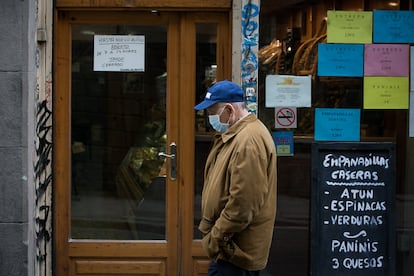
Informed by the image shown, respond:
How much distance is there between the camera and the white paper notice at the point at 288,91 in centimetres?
578

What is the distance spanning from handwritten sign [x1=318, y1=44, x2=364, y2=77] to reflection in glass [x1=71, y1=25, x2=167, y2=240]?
1.26m

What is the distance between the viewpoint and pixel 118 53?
577 cm

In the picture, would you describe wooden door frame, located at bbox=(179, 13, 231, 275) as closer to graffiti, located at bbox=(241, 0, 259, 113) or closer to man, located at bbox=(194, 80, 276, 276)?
graffiti, located at bbox=(241, 0, 259, 113)

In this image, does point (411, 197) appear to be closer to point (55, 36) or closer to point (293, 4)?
point (293, 4)

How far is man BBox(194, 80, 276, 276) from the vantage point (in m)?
3.96

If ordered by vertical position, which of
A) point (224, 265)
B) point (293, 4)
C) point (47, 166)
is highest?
point (293, 4)

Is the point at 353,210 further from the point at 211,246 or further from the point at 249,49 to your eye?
the point at 211,246

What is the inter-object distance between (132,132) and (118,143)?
0.15 meters

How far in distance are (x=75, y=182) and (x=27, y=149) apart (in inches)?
21.7

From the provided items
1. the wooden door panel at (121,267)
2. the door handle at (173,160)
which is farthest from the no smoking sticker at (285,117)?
the wooden door panel at (121,267)

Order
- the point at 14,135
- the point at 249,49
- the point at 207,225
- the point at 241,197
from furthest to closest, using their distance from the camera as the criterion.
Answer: the point at 249,49 < the point at 14,135 < the point at 207,225 < the point at 241,197

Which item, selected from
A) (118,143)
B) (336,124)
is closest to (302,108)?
(336,124)

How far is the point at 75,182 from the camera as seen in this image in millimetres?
5887

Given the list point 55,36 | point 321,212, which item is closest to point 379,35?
point 321,212
